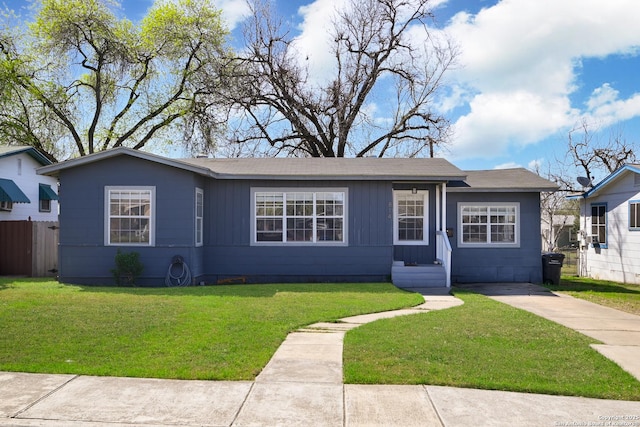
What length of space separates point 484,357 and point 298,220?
28.1ft

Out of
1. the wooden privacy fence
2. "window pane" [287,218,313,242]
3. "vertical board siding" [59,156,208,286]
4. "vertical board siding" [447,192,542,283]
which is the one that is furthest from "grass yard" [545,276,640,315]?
the wooden privacy fence

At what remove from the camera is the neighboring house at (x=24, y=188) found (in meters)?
19.5

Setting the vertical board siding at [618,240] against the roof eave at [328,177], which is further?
the vertical board siding at [618,240]

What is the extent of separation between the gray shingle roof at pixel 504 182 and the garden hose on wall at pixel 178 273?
7.69 metres

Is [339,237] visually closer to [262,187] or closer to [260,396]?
[262,187]

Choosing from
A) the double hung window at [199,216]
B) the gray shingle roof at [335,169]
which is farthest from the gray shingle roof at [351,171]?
the double hung window at [199,216]

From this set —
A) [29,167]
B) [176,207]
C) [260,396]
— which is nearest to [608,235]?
[176,207]

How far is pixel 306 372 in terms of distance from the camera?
605 cm

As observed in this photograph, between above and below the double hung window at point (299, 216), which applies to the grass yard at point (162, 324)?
below

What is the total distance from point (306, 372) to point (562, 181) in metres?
27.4

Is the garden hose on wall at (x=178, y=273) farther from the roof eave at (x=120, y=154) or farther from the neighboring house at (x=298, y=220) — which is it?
the roof eave at (x=120, y=154)

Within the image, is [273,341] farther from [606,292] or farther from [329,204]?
[606,292]

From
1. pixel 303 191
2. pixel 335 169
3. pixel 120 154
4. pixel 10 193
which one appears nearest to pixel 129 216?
pixel 120 154

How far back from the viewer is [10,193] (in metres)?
19.3
